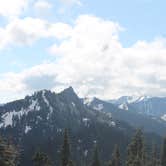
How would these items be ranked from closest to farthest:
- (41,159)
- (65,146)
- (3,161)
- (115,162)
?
(3,161) → (41,159) → (65,146) → (115,162)

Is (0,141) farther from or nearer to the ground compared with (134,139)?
nearer to the ground

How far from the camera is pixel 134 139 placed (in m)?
63.2

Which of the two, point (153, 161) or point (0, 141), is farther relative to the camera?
point (153, 161)

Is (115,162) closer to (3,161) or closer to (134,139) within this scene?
(134,139)

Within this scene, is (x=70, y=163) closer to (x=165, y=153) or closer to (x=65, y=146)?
(x=65, y=146)

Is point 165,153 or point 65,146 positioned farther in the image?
point 165,153

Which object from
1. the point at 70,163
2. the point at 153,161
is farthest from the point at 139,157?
the point at 153,161

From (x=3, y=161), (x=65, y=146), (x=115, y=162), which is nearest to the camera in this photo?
(x=3, y=161)

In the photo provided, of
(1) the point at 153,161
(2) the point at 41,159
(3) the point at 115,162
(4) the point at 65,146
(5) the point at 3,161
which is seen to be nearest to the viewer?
(5) the point at 3,161

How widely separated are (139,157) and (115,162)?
15.0 metres

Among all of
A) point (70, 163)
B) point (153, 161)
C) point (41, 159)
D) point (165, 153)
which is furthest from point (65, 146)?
point (153, 161)

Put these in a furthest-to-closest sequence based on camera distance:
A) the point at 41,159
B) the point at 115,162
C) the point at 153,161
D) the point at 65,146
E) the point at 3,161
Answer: the point at 153,161 < the point at 115,162 < the point at 65,146 < the point at 41,159 < the point at 3,161

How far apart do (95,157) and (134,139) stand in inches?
851

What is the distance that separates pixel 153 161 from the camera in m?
91.5
